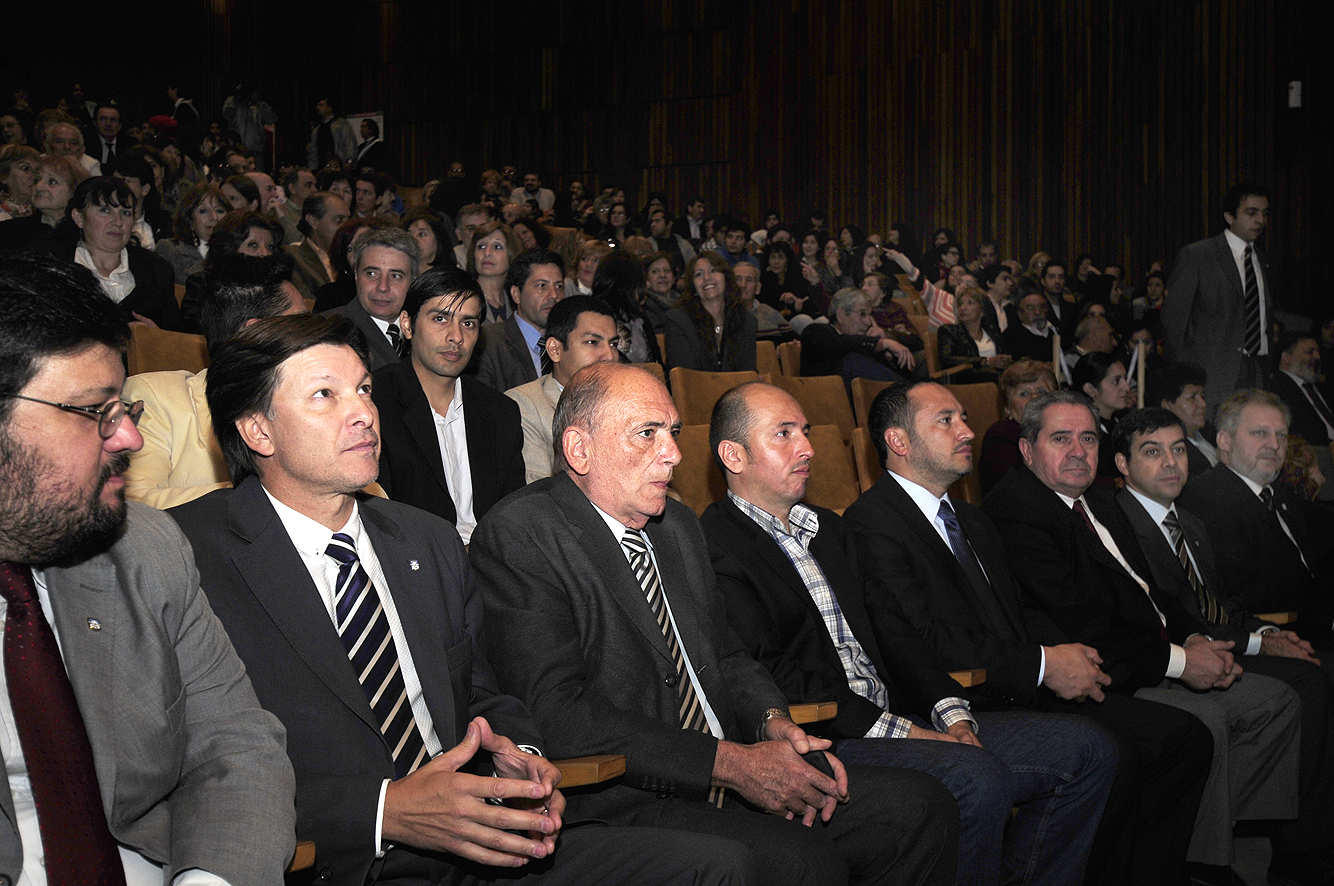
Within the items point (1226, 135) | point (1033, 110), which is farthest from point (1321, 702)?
point (1033, 110)

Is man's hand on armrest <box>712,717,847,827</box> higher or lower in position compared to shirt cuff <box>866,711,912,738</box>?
higher

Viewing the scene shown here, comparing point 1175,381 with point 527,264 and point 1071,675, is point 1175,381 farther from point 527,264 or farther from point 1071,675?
point 527,264

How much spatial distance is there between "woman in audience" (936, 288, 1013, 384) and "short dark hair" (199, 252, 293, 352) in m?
4.28

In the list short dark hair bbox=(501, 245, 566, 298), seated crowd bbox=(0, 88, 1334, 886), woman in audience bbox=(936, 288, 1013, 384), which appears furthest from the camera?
woman in audience bbox=(936, 288, 1013, 384)

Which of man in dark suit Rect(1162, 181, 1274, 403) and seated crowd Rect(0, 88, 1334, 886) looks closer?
seated crowd Rect(0, 88, 1334, 886)

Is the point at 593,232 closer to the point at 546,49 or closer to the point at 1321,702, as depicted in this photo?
the point at 546,49

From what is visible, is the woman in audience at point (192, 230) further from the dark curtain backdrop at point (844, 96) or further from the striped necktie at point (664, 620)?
the dark curtain backdrop at point (844, 96)

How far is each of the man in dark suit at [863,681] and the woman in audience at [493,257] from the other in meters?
2.41

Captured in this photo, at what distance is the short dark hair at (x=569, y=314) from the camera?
10.4 feet

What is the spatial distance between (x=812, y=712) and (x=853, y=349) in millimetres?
3302

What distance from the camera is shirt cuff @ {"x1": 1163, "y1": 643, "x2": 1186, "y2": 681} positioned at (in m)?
2.69

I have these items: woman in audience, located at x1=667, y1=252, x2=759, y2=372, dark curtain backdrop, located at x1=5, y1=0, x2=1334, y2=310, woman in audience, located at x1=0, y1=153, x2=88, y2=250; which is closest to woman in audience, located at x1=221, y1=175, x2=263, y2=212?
woman in audience, located at x1=0, y1=153, x2=88, y2=250

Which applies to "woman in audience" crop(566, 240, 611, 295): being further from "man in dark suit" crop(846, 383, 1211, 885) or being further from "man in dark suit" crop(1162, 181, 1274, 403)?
"man in dark suit" crop(846, 383, 1211, 885)

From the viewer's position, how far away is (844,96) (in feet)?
39.6
